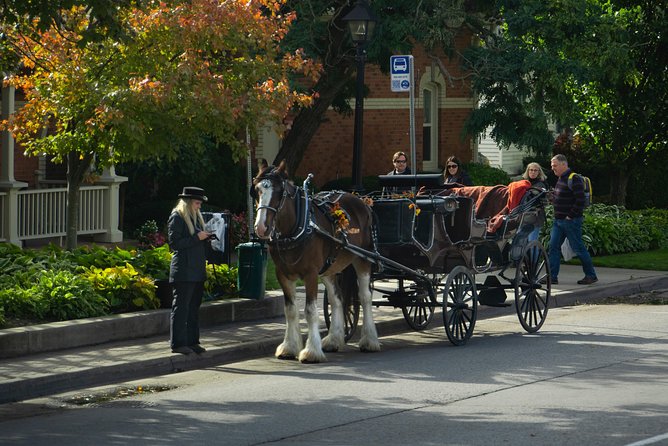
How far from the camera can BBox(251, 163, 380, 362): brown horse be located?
12898 mm

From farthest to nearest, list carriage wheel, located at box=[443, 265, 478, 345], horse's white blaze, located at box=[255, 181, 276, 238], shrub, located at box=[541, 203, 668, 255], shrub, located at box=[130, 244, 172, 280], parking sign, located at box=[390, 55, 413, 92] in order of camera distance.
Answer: shrub, located at box=[541, 203, 668, 255] → parking sign, located at box=[390, 55, 413, 92] → shrub, located at box=[130, 244, 172, 280] → carriage wheel, located at box=[443, 265, 478, 345] → horse's white blaze, located at box=[255, 181, 276, 238]

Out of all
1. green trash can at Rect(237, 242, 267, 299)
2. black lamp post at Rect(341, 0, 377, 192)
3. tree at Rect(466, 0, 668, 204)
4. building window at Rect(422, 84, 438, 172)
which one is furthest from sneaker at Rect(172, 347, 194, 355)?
building window at Rect(422, 84, 438, 172)

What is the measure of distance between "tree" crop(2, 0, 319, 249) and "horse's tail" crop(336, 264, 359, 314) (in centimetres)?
254

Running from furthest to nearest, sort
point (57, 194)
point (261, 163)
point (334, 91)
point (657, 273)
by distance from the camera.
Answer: point (334, 91) < point (57, 194) < point (657, 273) < point (261, 163)

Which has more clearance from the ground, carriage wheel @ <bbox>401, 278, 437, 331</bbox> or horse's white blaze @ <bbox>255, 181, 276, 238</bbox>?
horse's white blaze @ <bbox>255, 181, 276, 238</bbox>

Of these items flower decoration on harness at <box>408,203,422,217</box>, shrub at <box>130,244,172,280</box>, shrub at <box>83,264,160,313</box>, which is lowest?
shrub at <box>83,264,160,313</box>

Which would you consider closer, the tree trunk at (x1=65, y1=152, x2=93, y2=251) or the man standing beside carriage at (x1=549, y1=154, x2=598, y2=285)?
the tree trunk at (x1=65, y1=152, x2=93, y2=251)

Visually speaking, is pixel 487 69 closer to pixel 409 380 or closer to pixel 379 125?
pixel 379 125

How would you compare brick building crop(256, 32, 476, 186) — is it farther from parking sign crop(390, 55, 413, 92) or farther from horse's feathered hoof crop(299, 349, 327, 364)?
horse's feathered hoof crop(299, 349, 327, 364)

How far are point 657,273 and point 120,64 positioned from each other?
34.5ft

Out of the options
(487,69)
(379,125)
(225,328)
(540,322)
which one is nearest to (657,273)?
(487,69)

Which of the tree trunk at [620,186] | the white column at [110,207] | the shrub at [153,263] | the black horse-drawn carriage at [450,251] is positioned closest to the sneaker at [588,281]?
the black horse-drawn carriage at [450,251]

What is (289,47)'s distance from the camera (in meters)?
22.8

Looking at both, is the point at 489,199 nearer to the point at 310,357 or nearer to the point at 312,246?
the point at 312,246
